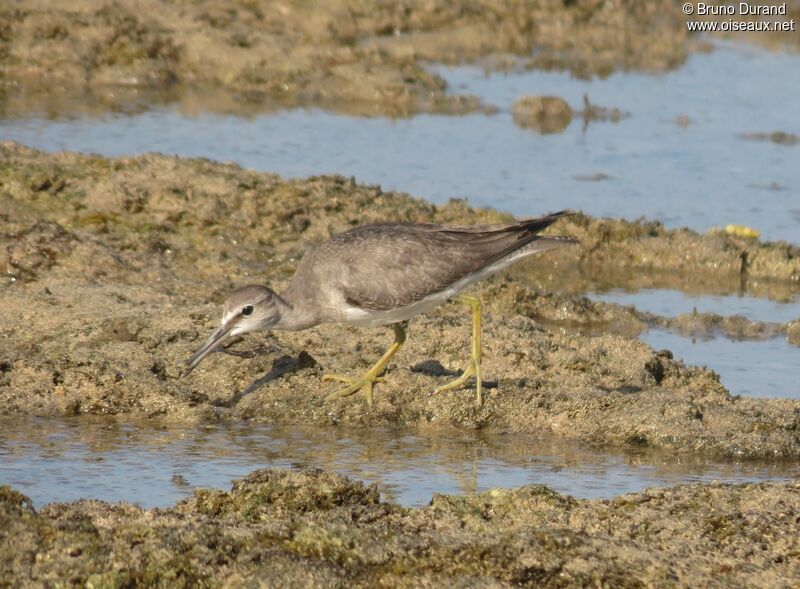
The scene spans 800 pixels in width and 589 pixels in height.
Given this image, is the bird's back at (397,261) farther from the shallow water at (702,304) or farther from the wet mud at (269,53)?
the wet mud at (269,53)

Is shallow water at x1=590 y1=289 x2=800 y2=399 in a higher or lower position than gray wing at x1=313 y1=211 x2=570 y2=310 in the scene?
lower

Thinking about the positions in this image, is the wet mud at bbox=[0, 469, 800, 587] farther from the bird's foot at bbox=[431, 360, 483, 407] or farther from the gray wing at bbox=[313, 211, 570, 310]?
the gray wing at bbox=[313, 211, 570, 310]

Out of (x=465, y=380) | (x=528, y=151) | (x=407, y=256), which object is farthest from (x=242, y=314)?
(x=528, y=151)

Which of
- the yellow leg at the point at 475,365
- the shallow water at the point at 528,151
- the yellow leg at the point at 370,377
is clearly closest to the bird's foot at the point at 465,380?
the yellow leg at the point at 475,365

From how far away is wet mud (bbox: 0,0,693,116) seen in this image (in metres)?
16.7

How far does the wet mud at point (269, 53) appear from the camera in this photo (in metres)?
16.7

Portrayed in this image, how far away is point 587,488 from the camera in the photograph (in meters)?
7.12

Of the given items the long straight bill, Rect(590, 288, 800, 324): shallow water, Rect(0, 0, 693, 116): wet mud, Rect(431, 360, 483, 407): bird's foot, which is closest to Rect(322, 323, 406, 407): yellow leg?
Rect(431, 360, 483, 407): bird's foot

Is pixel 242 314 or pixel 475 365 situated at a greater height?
pixel 242 314

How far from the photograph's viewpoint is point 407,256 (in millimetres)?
8523

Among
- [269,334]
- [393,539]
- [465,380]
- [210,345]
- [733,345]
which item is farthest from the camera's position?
[733,345]

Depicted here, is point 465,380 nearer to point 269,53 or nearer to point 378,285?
point 378,285

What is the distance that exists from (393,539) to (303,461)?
2015 mm

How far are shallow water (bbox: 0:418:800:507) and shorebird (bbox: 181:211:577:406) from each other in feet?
1.51
